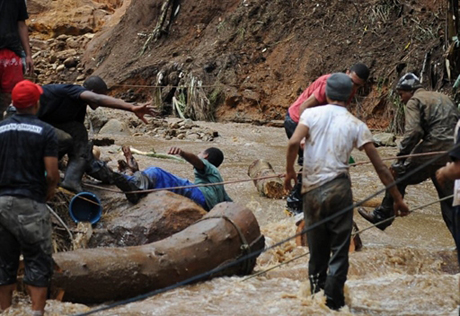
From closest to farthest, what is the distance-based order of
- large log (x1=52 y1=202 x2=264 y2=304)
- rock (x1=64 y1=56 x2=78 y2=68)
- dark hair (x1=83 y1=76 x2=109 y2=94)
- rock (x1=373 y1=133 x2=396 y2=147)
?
1. large log (x1=52 y1=202 x2=264 y2=304)
2. dark hair (x1=83 y1=76 x2=109 y2=94)
3. rock (x1=373 y1=133 x2=396 y2=147)
4. rock (x1=64 y1=56 x2=78 y2=68)

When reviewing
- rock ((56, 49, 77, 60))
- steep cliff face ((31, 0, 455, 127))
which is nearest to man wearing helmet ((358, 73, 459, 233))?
steep cliff face ((31, 0, 455, 127))

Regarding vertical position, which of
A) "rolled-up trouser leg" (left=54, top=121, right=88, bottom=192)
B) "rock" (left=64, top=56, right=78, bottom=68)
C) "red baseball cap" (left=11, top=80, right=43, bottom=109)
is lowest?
"rock" (left=64, top=56, right=78, bottom=68)

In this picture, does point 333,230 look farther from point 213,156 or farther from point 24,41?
point 24,41

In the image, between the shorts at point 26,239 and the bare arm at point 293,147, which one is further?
the bare arm at point 293,147

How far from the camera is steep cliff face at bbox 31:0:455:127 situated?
17.2m

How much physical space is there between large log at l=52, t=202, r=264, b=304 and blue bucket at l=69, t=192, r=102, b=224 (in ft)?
3.71

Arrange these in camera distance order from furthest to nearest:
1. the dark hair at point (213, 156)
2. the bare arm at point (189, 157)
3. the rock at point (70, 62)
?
the rock at point (70, 62) < the dark hair at point (213, 156) < the bare arm at point (189, 157)

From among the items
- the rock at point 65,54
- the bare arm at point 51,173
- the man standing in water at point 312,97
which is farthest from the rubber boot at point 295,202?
the rock at point 65,54

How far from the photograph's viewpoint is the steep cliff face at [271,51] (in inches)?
677

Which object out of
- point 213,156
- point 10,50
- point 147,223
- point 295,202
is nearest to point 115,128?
point 213,156

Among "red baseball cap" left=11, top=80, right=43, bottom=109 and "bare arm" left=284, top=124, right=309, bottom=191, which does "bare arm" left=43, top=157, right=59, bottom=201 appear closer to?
"red baseball cap" left=11, top=80, right=43, bottom=109

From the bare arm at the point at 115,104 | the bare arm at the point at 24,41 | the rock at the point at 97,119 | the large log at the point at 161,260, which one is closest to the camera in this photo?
the large log at the point at 161,260

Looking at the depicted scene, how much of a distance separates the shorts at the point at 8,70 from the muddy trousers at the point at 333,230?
360 centimetres

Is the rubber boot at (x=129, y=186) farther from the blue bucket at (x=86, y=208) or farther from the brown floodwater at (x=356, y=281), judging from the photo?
the brown floodwater at (x=356, y=281)
